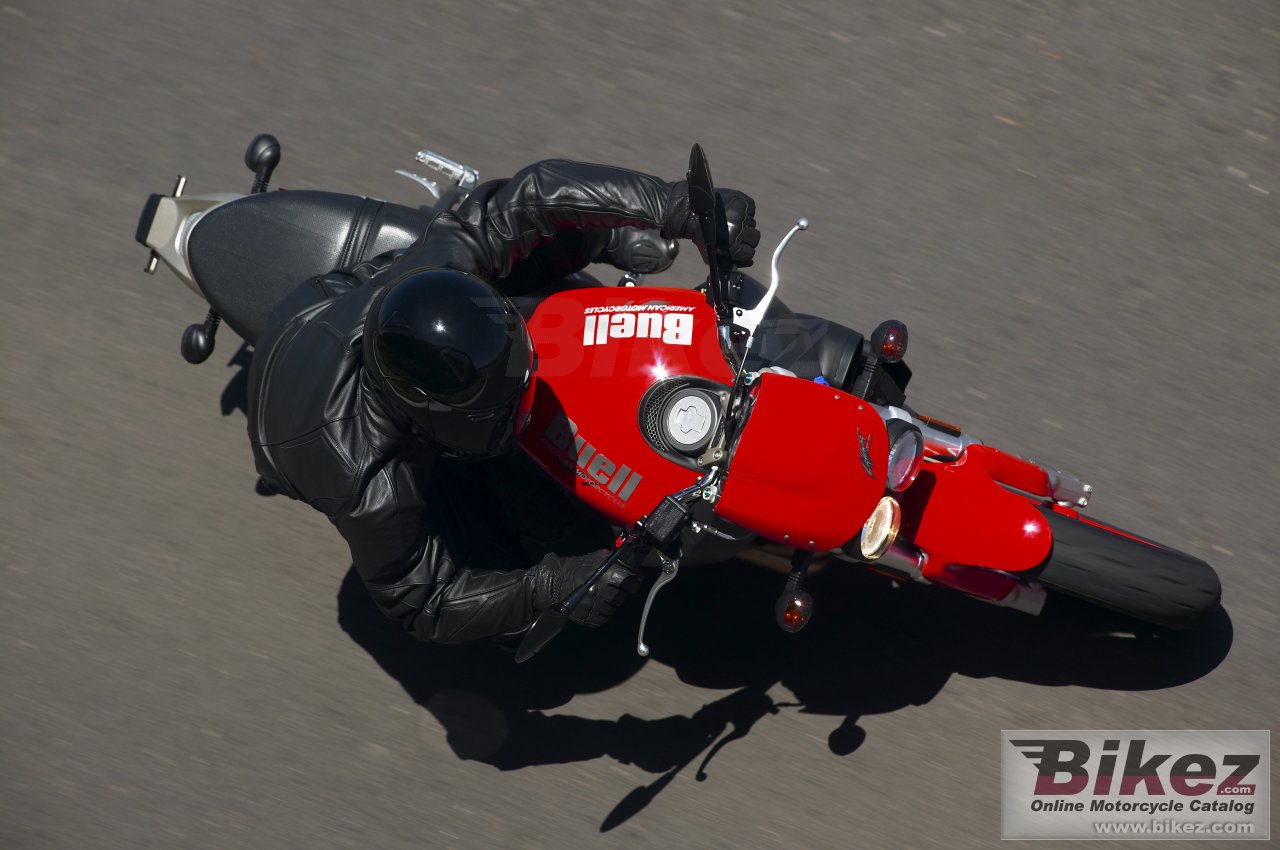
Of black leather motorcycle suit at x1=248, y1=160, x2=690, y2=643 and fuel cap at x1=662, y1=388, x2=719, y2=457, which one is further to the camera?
black leather motorcycle suit at x1=248, y1=160, x2=690, y2=643

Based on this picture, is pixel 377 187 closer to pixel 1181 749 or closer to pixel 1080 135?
pixel 1080 135

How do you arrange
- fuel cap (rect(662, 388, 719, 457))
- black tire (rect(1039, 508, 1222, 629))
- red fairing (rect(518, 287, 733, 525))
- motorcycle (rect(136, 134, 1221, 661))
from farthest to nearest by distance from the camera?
black tire (rect(1039, 508, 1222, 629)) < red fairing (rect(518, 287, 733, 525)) < fuel cap (rect(662, 388, 719, 457)) < motorcycle (rect(136, 134, 1221, 661))

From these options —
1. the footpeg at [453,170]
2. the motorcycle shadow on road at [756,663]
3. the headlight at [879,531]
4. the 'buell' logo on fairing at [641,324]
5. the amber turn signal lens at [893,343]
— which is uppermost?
the footpeg at [453,170]

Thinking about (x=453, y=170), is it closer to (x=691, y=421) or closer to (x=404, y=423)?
(x=404, y=423)

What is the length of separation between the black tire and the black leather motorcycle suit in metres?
1.63

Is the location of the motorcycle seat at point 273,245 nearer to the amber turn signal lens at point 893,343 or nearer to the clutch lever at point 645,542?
the clutch lever at point 645,542

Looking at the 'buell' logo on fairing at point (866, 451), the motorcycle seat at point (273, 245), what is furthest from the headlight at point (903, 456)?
the motorcycle seat at point (273, 245)

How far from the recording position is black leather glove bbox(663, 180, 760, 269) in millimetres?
3518

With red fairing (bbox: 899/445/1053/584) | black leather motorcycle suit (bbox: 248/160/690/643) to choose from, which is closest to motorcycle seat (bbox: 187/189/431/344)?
black leather motorcycle suit (bbox: 248/160/690/643)

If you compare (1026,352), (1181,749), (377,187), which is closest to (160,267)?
(377,187)

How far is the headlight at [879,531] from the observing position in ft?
10.6

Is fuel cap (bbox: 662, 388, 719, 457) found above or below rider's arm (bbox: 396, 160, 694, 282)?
below

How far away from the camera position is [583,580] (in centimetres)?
344

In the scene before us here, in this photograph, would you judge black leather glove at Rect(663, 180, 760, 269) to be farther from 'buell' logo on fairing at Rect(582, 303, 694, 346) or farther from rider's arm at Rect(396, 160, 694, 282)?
'buell' logo on fairing at Rect(582, 303, 694, 346)
